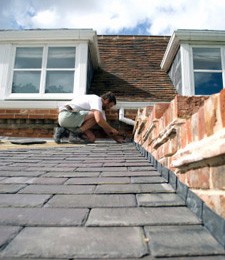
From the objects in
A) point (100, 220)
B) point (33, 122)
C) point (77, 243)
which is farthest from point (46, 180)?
point (33, 122)

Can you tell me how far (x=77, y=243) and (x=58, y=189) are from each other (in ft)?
2.37

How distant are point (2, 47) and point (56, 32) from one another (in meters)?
1.57

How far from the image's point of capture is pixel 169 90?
23.3 ft


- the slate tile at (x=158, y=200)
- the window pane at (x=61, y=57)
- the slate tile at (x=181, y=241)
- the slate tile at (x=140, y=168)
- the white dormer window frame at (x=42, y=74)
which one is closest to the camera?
the slate tile at (x=181, y=241)

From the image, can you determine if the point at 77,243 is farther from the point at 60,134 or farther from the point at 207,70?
the point at 207,70

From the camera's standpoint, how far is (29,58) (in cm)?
701

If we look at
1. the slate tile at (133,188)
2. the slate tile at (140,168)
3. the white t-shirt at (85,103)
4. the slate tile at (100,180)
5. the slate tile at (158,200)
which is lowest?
the slate tile at (158,200)

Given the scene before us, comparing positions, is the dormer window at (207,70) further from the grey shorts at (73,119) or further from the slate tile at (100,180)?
the slate tile at (100,180)

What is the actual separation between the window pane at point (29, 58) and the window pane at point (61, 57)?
30cm

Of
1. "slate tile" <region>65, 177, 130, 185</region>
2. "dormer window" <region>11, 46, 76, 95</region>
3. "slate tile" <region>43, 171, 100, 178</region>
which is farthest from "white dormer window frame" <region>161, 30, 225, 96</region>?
"slate tile" <region>65, 177, 130, 185</region>

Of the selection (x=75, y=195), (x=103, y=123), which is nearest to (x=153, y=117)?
(x=75, y=195)

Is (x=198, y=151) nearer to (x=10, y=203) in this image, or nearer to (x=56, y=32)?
(x=10, y=203)

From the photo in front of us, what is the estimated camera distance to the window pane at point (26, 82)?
6766 mm

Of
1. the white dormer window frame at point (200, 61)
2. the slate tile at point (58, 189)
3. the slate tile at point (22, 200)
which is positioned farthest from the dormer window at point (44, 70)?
the slate tile at point (22, 200)
